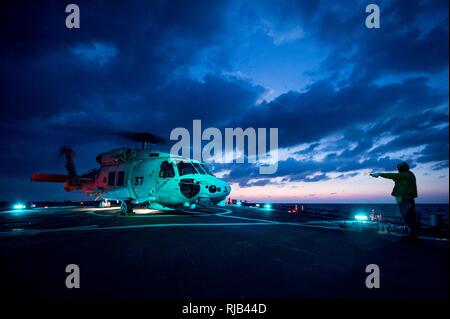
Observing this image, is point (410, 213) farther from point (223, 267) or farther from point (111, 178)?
point (111, 178)

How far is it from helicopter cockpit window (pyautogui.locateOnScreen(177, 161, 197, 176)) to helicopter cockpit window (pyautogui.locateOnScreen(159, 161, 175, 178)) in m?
0.47

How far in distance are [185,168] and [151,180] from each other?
270 centimetres

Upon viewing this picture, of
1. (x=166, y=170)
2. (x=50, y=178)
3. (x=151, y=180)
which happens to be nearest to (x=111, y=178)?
(x=151, y=180)

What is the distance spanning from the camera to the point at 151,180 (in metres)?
16.9

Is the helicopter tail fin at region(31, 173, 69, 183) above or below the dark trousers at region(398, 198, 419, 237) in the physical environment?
above

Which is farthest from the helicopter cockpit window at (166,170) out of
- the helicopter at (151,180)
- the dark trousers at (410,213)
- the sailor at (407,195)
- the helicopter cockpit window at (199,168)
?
the dark trousers at (410,213)

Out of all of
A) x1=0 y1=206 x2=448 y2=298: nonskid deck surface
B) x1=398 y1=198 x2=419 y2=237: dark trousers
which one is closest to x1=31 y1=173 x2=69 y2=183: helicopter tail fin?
x1=0 y1=206 x2=448 y2=298: nonskid deck surface

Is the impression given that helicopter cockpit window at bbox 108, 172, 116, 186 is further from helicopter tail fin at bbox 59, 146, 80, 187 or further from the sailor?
the sailor

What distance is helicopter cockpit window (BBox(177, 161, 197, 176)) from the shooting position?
52.4 feet

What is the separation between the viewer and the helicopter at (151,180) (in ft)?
50.6

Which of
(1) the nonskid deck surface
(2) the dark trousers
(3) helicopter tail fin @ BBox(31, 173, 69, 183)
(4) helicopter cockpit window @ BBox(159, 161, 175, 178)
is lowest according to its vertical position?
(1) the nonskid deck surface
